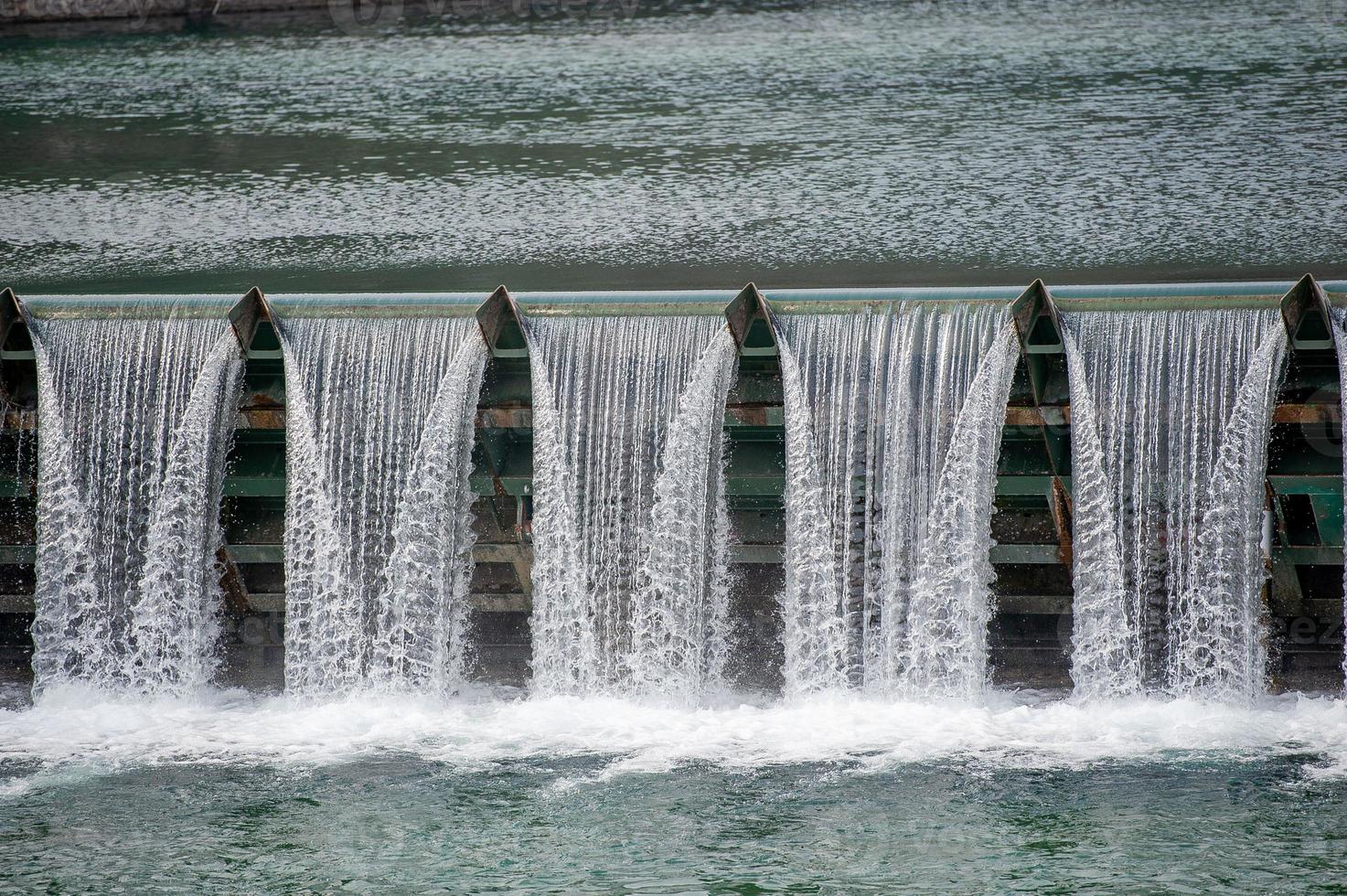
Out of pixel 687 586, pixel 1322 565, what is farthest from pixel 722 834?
pixel 1322 565

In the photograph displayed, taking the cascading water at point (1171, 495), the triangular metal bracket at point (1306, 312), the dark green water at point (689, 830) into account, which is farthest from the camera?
the cascading water at point (1171, 495)

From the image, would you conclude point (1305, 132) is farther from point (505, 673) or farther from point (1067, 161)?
point (505, 673)

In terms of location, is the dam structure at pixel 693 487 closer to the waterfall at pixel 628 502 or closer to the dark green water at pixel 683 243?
the waterfall at pixel 628 502

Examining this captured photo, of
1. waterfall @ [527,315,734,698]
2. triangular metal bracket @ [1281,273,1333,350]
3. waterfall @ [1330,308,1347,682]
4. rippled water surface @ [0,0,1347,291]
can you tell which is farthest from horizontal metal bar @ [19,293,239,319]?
waterfall @ [1330,308,1347,682]

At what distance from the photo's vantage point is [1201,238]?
17641 millimetres

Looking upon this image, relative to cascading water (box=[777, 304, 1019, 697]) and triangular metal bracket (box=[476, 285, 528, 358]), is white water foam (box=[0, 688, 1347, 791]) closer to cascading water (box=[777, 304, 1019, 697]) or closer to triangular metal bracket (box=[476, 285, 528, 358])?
cascading water (box=[777, 304, 1019, 697])

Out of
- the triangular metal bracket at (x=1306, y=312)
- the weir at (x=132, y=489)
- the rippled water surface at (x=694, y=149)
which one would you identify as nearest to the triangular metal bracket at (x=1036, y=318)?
the triangular metal bracket at (x=1306, y=312)

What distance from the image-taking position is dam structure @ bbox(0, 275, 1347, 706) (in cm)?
1323

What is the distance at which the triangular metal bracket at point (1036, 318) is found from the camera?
42.7 feet

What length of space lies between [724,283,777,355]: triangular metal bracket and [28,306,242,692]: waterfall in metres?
4.05

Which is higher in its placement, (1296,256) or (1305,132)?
(1305,132)

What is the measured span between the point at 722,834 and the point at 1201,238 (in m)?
9.20

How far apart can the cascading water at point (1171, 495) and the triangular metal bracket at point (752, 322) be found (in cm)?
226

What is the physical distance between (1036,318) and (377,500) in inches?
214
